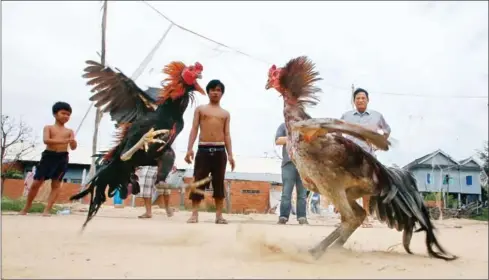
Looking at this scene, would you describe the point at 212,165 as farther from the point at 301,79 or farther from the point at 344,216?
the point at 344,216

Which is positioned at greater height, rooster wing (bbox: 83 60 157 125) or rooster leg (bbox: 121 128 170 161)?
rooster wing (bbox: 83 60 157 125)

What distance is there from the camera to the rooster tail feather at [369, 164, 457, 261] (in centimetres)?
312

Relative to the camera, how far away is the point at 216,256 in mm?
2783

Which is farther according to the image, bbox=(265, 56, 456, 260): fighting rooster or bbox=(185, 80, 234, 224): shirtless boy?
bbox=(185, 80, 234, 224): shirtless boy

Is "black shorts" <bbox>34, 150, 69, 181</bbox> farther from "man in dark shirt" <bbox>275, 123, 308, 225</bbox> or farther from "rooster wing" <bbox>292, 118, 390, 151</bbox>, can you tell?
"rooster wing" <bbox>292, 118, 390, 151</bbox>

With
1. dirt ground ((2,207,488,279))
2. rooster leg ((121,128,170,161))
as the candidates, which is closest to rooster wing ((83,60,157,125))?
rooster leg ((121,128,170,161))

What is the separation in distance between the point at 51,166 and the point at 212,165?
8.43 ft

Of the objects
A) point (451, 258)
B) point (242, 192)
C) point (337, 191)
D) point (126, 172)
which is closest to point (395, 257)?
point (451, 258)

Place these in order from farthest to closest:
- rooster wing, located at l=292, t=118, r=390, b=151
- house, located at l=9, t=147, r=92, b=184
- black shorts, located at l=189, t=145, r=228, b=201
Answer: house, located at l=9, t=147, r=92, b=184, black shorts, located at l=189, t=145, r=228, b=201, rooster wing, located at l=292, t=118, r=390, b=151

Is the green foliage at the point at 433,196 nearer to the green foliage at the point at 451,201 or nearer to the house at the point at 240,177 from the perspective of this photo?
the green foliage at the point at 451,201

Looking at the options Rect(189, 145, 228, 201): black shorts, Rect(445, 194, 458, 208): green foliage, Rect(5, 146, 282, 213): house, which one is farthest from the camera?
Rect(5, 146, 282, 213): house

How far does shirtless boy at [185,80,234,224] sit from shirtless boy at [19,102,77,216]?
6.76 ft

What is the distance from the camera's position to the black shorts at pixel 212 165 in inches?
197

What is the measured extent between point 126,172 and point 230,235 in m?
1.22
